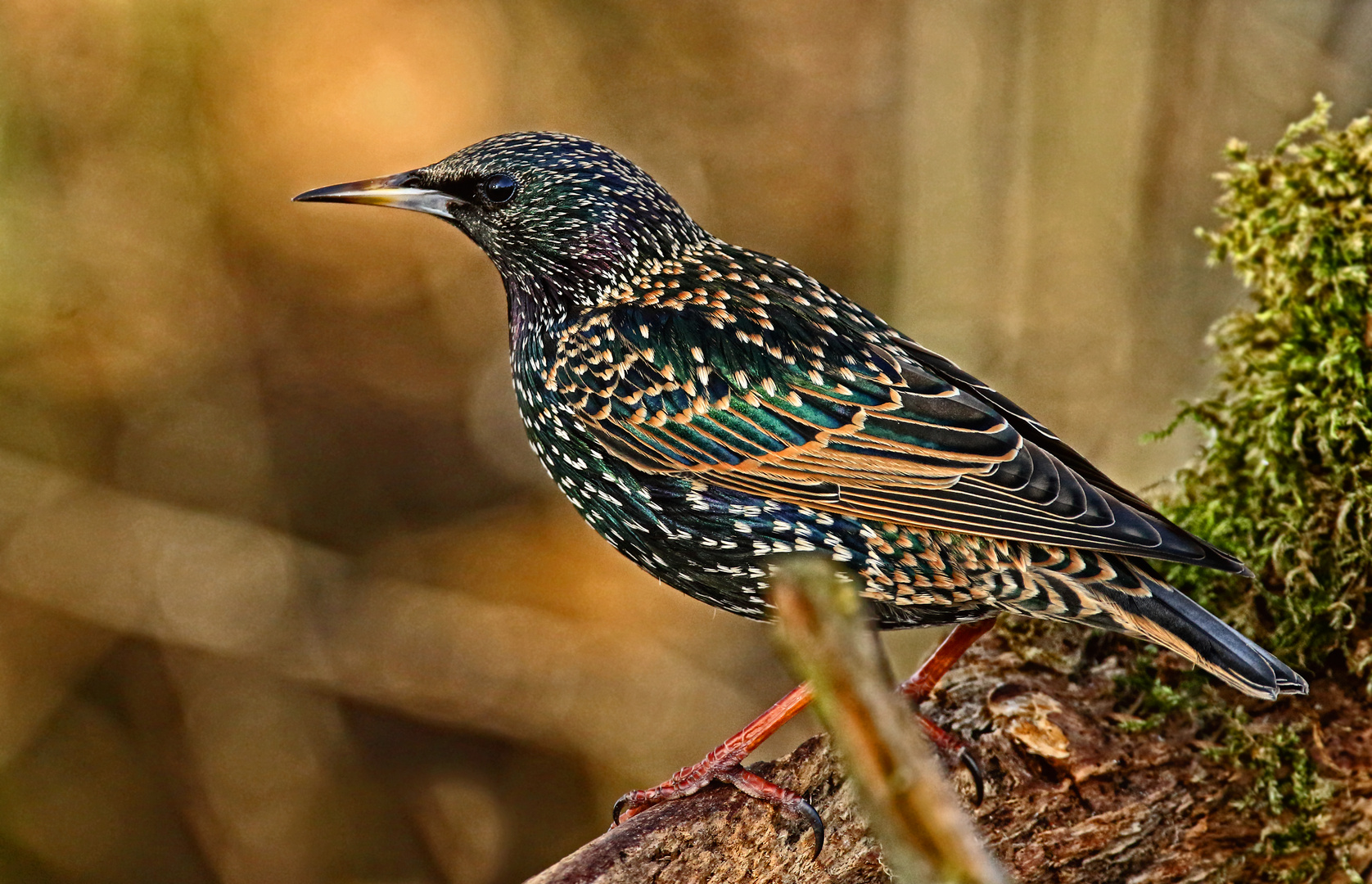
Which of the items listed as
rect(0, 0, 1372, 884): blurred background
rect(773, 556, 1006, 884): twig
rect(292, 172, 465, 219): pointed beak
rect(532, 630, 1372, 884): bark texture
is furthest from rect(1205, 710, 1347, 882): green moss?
rect(0, 0, 1372, 884): blurred background

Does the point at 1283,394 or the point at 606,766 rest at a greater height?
the point at 606,766

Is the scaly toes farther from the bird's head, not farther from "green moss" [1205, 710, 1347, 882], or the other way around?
the bird's head

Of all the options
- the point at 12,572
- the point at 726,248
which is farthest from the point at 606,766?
the point at 726,248

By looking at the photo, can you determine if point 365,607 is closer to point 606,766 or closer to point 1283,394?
point 606,766

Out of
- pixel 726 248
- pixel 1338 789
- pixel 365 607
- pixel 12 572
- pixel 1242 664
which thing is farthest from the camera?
pixel 365 607

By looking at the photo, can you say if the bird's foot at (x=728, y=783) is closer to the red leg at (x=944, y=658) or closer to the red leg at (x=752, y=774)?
the red leg at (x=752, y=774)

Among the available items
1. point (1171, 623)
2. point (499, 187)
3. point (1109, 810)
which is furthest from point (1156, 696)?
point (499, 187)
